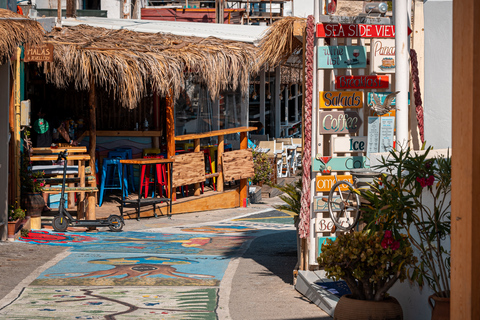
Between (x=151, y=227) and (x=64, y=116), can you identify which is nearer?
(x=151, y=227)

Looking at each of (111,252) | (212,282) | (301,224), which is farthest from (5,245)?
(301,224)

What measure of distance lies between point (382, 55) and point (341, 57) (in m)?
0.40

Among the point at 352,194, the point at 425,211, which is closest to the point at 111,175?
the point at 352,194

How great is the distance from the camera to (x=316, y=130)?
6.29m

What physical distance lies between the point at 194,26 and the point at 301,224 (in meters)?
10.2

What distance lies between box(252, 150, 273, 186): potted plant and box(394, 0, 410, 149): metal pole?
28.7 feet

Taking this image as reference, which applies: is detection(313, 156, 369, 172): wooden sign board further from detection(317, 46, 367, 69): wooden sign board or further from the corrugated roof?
the corrugated roof

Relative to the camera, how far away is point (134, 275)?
22.2 ft

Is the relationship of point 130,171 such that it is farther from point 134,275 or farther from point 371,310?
point 371,310

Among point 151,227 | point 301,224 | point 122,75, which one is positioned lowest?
point 151,227

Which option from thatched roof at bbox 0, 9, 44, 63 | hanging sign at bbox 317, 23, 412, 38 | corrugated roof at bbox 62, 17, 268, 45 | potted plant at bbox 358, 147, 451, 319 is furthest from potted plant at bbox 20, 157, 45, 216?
potted plant at bbox 358, 147, 451, 319

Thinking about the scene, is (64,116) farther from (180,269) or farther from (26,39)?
(180,269)

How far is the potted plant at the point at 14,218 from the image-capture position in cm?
867

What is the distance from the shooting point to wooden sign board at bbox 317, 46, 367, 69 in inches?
241
